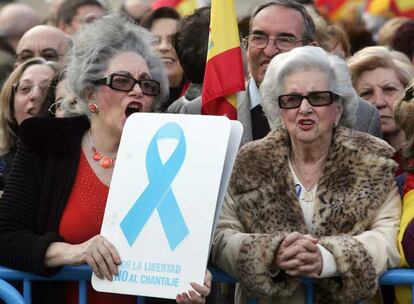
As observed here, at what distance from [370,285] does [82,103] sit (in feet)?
5.03

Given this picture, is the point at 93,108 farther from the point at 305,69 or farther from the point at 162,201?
the point at 305,69

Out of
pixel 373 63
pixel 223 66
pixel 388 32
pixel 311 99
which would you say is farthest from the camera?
pixel 388 32

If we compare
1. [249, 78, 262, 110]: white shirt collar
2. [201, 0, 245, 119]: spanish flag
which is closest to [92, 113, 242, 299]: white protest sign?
[201, 0, 245, 119]: spanish flag

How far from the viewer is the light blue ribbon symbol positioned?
4598 millimetres

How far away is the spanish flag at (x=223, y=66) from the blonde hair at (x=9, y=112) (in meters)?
1.24

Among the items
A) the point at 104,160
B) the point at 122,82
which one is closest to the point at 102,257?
the point at 104,160

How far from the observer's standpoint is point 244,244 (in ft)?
15.9

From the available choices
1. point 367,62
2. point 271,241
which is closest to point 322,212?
point 271,241

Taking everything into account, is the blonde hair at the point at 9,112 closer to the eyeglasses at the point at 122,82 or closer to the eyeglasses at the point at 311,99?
the eyeglasses at the point at 122,82

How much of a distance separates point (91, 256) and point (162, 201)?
349 mm

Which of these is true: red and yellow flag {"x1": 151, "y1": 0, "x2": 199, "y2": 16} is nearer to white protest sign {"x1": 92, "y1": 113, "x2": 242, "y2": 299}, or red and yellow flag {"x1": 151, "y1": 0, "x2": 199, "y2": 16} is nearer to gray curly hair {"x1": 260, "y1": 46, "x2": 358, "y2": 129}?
gray curly hair {"x1": 260, "y1": 46, "x2": 358, "y2": 129}

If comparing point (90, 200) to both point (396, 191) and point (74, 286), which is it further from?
point (396, 191)

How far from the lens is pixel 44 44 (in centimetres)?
838

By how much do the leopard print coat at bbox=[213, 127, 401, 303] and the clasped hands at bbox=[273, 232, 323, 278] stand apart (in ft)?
0.22
